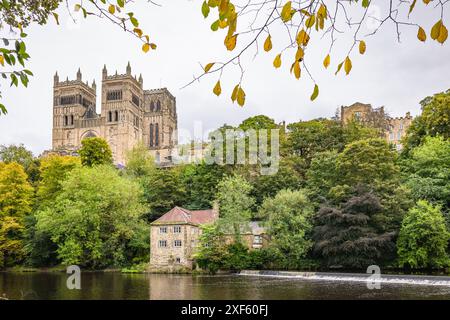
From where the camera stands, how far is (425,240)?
1298 inches

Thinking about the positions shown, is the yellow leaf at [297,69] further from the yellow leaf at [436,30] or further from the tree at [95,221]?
the tree at [95,221]

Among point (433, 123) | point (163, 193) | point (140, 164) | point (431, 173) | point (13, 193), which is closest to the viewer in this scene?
point (431, 173)

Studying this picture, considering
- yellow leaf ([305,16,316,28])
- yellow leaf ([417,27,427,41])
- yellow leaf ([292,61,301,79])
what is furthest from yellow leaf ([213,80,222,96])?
yellow leaf ([417,27,427,41])

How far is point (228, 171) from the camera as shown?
5078cm

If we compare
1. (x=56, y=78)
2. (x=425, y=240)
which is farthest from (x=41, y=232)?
(x=56, y=78)

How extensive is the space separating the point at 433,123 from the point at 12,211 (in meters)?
45.2

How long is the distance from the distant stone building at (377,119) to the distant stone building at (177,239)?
28.5 meters

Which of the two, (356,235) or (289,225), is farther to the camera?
(289,225)

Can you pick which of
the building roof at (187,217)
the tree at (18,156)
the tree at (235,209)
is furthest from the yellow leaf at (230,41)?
the tree at (18,156)

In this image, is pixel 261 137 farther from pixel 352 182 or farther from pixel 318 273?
pixel 318 273

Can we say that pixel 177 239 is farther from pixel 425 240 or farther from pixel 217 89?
pixel 217 89

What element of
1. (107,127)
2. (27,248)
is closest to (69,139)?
(107,127)

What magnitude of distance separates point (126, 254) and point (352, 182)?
2242 centimetres

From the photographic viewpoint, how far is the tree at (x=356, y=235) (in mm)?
34312
